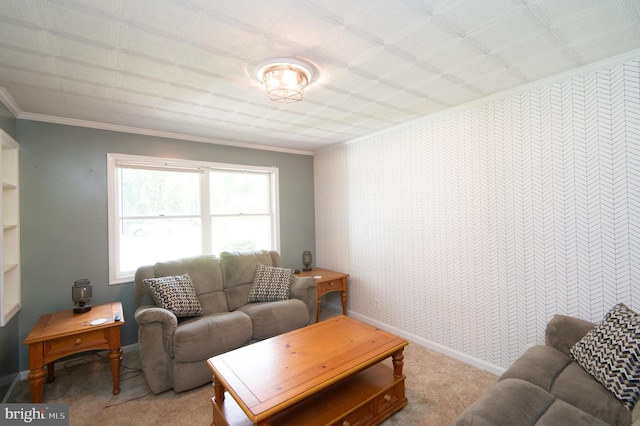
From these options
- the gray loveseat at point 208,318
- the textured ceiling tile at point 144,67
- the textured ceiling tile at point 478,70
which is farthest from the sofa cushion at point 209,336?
the textured ceiling tile at point 478,70

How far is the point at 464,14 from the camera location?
56.6 inches

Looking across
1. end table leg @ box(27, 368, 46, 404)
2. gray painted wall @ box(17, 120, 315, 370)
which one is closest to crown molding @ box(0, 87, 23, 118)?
gray painted wall @ box(17, 120, 315, 370)

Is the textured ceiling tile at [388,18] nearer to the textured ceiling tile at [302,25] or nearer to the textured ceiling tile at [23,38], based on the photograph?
the textured ceiling tile at [302,25]

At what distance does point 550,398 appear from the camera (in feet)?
5.04

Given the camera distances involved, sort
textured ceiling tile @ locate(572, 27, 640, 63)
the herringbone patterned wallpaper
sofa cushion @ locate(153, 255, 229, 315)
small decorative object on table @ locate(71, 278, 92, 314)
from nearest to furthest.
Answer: textured ceiling tile @ locate(572, 27, 640, 63), the herringbone patterned wallpaper, small decorative object on table @ locate(71, 278, 92, 314), sofa cushion @ locate(153, 255, 229, 315)

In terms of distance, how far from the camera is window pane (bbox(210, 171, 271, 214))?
150 inches

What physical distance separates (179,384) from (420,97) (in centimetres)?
311

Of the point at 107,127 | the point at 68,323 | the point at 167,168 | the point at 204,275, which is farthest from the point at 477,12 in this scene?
the point at 68,323

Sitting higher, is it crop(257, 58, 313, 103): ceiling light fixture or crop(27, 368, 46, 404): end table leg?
crop(257, 58, 313, 103): ceiling light fixture

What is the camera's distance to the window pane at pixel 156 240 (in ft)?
10.5

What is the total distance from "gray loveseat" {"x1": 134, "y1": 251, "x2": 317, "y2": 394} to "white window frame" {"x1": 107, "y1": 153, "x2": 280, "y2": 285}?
37 cm

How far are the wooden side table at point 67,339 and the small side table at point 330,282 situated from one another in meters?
2.04

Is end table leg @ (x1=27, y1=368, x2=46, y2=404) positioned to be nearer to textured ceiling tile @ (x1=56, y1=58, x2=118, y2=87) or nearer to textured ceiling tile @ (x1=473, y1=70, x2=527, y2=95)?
textured ceiling tile @ (x1=56, y1=58, x2=118, y2=87)

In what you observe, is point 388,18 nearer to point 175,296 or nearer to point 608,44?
point 608,44
